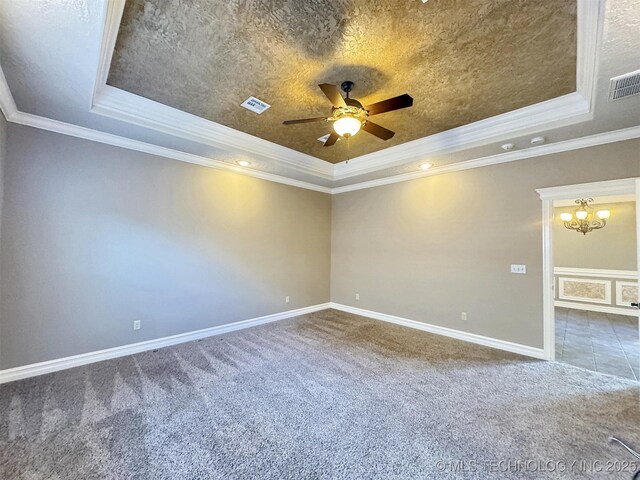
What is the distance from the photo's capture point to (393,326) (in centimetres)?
480

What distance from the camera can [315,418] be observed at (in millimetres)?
2264

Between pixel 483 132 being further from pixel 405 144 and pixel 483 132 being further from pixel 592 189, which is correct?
pixel 592 189

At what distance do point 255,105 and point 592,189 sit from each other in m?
4.06

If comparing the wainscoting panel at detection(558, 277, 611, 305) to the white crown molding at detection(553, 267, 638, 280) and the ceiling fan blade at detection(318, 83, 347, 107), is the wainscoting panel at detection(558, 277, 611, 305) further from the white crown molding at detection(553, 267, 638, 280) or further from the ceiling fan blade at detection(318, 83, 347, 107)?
the ceiling fan blade at detection(318, 83, 347, 107)

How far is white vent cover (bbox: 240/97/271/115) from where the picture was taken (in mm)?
2908

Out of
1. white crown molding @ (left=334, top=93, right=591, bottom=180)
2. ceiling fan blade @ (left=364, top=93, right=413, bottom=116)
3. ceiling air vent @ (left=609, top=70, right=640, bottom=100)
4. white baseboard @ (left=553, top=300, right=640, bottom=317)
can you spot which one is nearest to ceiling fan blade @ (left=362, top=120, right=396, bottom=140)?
ceiling fan blade @ (left=364, top=93, right=413, bottom=116)

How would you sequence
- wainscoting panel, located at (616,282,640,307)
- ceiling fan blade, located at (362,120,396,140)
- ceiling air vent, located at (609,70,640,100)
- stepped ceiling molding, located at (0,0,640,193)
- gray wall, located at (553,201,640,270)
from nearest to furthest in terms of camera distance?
stepped ceiling molding, located at (0,0,640,193), ceiling air vent, located at (609,70,640,100), ceiling fan blade, located at (362,120,396,140), wainscoting panel, located at (616,282,640,307), gray wall, located at (553,201,640,270)

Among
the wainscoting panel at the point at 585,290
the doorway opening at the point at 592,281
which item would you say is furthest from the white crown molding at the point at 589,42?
the wainscoting panel at the point at 585,290

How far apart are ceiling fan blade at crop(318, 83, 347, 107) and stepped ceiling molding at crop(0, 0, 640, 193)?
33 centimetres

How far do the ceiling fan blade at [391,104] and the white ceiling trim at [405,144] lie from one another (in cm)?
110

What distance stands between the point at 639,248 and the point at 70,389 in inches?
223

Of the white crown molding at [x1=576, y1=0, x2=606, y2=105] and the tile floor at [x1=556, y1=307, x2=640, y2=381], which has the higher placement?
the white crown molding at [x1=576, y1=0, x2=606, y2=105]

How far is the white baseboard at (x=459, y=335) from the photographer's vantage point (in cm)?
358

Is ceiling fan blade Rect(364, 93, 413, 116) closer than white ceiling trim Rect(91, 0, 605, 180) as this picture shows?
No
